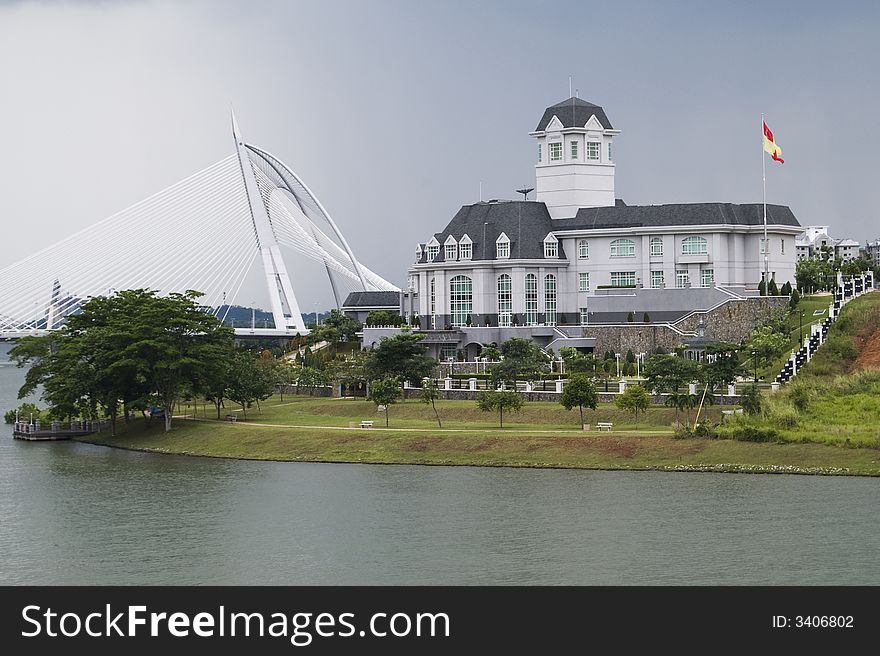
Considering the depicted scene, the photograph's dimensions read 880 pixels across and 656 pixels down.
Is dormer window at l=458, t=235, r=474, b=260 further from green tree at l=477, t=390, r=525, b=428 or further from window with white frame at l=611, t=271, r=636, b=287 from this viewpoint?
green tree at l=477, t=390, r=525, b=428

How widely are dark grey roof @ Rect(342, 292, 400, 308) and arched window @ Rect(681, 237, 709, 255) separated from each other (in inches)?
1243

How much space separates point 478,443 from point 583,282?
112ft

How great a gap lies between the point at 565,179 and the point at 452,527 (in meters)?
53.2

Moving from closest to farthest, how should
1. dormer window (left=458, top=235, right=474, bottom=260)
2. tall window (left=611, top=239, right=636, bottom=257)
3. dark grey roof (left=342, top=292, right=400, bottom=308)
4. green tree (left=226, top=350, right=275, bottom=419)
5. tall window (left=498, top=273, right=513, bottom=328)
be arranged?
green tree (left=226, top=350, right=275, bottom=419) → tall window (left=498, top=273, right=513, bottom=328) → tall window (left=611, top=239, right=636, bottom=257) → dormer window (left=458, top=235, right=474, bottom=260) → dark grey roof (left=342, top=292, right=400, bottom=308)

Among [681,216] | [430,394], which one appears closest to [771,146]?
[681,216]

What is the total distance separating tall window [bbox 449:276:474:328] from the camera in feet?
282

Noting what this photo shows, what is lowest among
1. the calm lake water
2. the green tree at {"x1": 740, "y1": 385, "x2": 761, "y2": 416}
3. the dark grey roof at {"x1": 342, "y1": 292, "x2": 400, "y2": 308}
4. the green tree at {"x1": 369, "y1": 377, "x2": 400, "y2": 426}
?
the calm lake water

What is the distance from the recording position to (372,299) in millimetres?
112062

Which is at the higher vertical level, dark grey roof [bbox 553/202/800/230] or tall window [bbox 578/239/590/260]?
dark grey roof [bbox 553/202/800/230]

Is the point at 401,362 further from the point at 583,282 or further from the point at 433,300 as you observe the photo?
the point at 583,282

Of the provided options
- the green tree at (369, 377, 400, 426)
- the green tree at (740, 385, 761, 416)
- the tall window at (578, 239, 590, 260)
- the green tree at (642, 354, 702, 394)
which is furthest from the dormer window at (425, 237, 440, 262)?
the green tree at (740, 385, 761, 416)

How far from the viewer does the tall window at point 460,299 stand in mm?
85812

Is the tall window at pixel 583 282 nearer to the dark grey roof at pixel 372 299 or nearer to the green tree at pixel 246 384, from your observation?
the green tree at pixel 246 384

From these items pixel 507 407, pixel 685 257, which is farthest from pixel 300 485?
pixel 685 257
